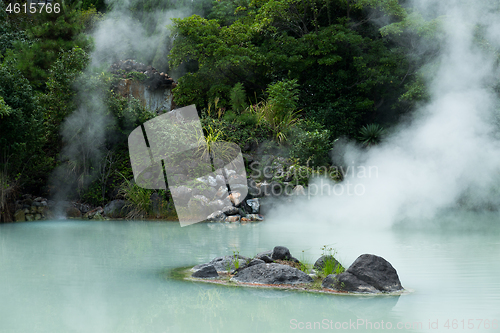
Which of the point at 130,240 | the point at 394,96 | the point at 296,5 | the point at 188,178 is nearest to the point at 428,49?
the point at 394,96

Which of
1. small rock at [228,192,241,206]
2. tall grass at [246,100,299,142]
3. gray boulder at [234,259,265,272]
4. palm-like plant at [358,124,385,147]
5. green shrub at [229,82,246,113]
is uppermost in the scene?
green shrub at [229,82,246,113]

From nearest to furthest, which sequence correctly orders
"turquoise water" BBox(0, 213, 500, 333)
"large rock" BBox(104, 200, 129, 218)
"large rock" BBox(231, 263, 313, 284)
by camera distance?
"turquoise water" BBox(0, 213, 500, 333) < "large rock" BBox(231, 263, 313, 284) < "large rock" BBox(104, 200, 129, 218)

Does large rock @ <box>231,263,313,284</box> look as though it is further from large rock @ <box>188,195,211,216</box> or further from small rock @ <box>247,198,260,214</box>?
small rock @ <box>247,198,260,214</box>

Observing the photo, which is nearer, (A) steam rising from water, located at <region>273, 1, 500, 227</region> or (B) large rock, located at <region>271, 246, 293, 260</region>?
(B) large rock, located at <region>271, 246, 293, 260</region>

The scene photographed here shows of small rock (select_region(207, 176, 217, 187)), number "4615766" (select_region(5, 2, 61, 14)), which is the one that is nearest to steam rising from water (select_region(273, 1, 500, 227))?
small rock (select_region(207, 176, 217, 187))

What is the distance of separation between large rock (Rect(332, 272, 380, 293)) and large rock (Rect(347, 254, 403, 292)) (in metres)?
0.04

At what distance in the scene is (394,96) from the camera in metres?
15.3

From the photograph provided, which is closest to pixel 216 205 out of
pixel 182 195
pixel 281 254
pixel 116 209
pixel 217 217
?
pixel 217 217

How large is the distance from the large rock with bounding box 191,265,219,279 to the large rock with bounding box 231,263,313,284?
25 centimetres

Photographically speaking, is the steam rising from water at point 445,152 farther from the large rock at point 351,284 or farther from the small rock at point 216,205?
the large rock at point 351,284

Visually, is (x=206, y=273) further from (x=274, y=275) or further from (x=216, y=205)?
(x=216, y=205)

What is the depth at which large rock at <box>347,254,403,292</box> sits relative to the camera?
4.05 meters

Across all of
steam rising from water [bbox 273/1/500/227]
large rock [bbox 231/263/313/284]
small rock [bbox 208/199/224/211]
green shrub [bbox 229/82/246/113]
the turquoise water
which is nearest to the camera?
the turquoise water

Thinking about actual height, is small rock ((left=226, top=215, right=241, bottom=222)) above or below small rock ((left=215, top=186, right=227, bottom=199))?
below
